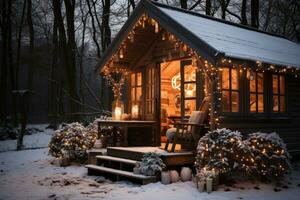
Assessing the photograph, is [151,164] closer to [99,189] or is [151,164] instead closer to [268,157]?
[99,189]

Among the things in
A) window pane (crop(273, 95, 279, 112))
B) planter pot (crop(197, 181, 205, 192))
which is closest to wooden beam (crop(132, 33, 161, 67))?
window pane (crop(273, 95, 279, 112))

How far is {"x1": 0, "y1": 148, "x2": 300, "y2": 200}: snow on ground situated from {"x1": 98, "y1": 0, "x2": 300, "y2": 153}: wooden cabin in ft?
6.16

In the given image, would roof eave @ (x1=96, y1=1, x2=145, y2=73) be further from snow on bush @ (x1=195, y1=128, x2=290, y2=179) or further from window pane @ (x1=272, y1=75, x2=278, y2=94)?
window pane @ (x1=272, y1=75, x2=278, y2=94)

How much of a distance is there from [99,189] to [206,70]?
3.62 metres

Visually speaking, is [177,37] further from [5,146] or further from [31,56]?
[31,56]

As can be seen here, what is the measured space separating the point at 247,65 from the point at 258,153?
2010 mm

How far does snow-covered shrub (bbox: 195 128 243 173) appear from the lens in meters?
7.90

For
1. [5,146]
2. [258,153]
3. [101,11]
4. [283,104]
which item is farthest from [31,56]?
[258,153]

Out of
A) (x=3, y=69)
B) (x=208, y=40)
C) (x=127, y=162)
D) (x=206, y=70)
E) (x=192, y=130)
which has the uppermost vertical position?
(x=3, y=69)

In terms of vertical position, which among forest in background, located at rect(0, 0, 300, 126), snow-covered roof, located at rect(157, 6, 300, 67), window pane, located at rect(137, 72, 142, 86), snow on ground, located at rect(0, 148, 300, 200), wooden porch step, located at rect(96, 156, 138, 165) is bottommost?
snow on ground, located at rect(0, 148, 300, 200)

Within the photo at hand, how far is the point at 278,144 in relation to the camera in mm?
8609

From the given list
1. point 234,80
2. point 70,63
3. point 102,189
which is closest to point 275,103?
point 234,80

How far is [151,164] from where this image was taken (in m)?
8.39

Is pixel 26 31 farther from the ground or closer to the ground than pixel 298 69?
farther from the ground
